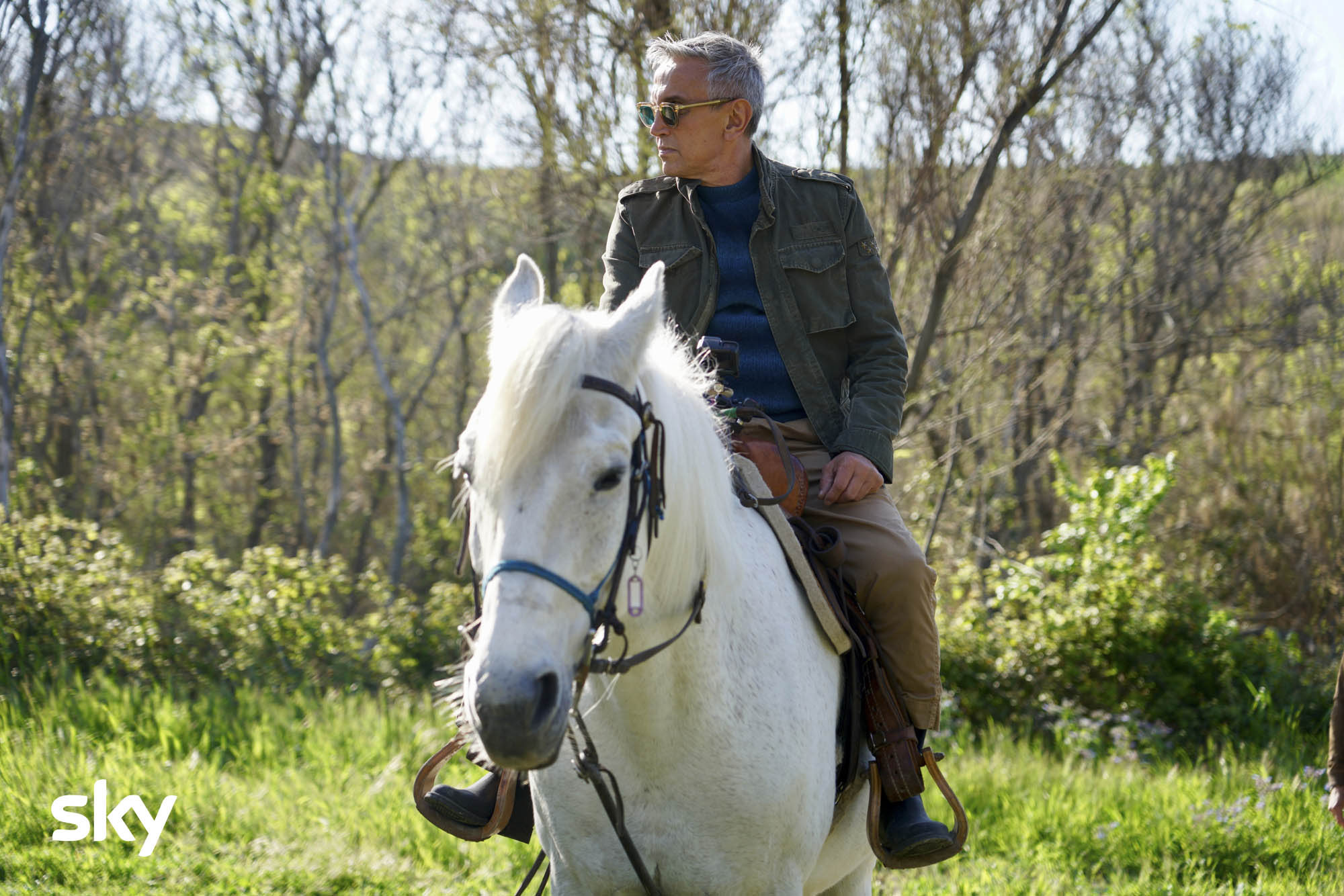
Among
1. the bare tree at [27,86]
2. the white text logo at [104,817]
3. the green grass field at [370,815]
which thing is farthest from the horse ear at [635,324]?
the bare tree at [27,86]

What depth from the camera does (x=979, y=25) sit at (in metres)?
6.65

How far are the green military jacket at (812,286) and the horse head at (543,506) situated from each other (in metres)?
1.07

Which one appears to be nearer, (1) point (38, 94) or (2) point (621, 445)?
(2) point (621, 445)

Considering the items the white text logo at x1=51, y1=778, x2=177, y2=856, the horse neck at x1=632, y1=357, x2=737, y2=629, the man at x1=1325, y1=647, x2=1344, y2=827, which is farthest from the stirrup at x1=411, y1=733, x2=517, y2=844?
the man at x1=1325, y1=647, x2=1344, y2=827

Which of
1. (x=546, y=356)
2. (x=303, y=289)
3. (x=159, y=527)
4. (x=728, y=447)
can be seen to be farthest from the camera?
(x=159, y=527)

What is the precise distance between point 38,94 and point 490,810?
10.6 metres

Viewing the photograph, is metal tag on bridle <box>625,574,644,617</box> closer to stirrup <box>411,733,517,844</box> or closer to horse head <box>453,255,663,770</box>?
horse head <box>453,255,663,770</box>

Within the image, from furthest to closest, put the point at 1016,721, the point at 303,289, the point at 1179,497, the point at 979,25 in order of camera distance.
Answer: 1. the point at 303,289
2. the point at 1179,497
3. the point at 1016,721
4. the point at 979,25

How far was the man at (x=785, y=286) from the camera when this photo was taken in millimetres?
2871

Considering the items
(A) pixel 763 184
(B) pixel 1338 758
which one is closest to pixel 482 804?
(A) pixel 763 184

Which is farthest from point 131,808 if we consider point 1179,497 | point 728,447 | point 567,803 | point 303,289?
point 303,289

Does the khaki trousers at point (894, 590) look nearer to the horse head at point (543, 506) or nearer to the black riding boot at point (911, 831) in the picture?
the black riding boot at point (911, 831)

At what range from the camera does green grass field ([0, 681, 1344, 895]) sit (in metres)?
4.62

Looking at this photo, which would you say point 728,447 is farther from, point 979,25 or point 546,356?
point 979,25
